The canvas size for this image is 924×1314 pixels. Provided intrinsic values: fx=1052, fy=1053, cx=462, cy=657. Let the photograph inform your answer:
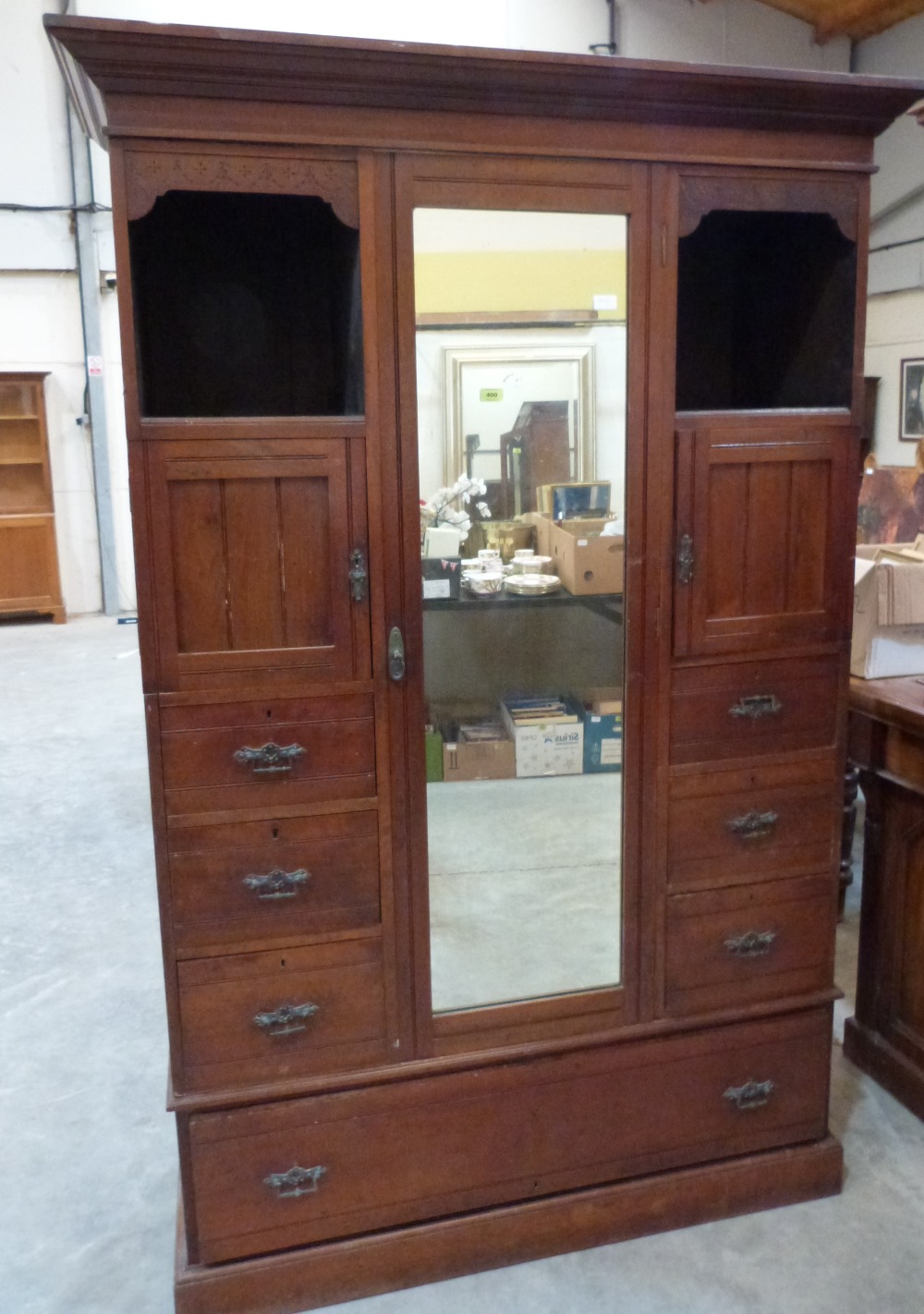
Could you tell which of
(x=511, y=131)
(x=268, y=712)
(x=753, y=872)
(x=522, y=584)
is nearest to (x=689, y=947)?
(x=753, y=872)

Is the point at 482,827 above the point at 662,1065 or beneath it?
above

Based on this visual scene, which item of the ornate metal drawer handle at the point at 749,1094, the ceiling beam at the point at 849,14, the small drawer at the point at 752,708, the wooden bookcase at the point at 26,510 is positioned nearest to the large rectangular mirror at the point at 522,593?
the small drawer at the point at 752,708

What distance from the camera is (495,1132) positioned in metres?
1.80

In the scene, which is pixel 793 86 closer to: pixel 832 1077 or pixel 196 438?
pixel 196 438

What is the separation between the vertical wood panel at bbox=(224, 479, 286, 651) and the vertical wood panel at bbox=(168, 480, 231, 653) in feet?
0.04

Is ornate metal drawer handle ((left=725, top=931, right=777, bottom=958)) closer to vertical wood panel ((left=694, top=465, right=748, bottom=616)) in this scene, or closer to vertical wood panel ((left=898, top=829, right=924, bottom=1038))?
vertical wood panel ((left=898, top=829, right=924, bottom=1038))

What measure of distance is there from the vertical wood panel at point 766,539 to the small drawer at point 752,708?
0.11 metres

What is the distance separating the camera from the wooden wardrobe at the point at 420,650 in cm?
148

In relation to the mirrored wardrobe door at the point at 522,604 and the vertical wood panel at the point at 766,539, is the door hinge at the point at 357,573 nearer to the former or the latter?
the mirrored wardrobe door at the point at 522,604

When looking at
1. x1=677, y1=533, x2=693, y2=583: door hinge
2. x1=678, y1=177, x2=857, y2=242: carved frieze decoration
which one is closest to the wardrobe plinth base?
x1=677, y1=533, x2=693, y2=583: door hinge

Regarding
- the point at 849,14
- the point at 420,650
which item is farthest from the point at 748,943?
the point at 849,14

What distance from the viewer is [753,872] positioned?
72.3 inches

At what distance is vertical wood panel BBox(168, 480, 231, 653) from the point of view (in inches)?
59.1

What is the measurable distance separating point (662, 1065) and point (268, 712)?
0.95 metres
